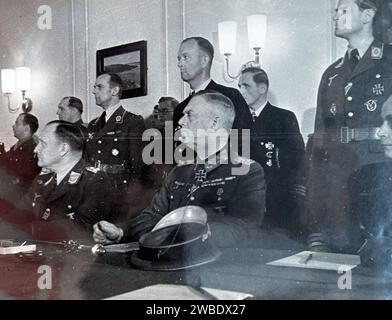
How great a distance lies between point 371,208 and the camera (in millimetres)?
1620

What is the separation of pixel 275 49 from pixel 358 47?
0.26 meters

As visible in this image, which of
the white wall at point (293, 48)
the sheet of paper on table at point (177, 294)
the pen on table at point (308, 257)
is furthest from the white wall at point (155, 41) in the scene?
the sheet of paper on table at point (177, 294)

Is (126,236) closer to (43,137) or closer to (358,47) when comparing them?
(43,137)

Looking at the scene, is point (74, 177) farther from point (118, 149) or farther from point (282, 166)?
point (282, 166)

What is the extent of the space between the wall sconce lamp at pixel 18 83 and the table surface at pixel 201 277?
60 cm

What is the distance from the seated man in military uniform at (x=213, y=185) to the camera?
5.63 ft

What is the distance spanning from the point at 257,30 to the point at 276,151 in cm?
41

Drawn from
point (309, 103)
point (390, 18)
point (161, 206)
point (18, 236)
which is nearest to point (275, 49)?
point (309, 103)

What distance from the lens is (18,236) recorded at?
199 cm

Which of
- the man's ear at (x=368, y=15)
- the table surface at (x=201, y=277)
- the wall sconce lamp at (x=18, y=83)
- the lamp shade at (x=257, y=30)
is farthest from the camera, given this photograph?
the wall sconce lamp at (x=18, y=83)

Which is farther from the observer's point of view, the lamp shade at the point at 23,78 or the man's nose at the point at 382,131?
the lamp shade at the point at 23,78

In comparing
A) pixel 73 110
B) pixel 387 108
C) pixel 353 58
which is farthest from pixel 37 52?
pixel 387 108

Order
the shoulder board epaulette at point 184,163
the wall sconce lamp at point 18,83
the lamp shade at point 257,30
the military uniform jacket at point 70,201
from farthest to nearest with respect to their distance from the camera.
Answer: the wall sconce lamp at point 18,83
the military uniform jacket at point 70,201
the shoulder board epaulette at point 184,163
the lamp shade at point 257,30

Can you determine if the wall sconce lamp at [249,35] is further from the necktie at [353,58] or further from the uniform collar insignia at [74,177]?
the uniform collar insignia at [74,177]
